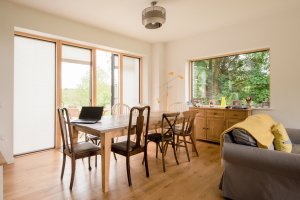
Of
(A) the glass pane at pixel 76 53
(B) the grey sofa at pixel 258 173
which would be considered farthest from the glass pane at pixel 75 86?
(B) the grey sofa at pixel 258 173

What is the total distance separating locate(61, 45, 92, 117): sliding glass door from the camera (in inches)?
156

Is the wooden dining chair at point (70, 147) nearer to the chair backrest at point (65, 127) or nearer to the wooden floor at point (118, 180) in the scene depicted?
the chair backrest at point (65, 127)

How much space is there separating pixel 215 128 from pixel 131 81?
2647 mm

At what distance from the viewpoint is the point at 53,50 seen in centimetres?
379

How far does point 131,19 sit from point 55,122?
2.63 metres

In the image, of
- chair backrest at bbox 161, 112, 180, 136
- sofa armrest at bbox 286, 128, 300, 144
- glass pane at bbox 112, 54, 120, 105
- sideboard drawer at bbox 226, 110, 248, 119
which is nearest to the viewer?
sofa armrest at bbox 286, 128, 300, 144

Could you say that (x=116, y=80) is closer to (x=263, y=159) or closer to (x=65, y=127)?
(x=65, y=127)

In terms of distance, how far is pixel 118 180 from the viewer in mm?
2426

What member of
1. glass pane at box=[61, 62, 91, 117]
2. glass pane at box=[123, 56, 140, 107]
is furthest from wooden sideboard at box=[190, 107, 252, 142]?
glass pane at box=[61, 62, 91, 117]

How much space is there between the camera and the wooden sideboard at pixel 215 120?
3.75 meters

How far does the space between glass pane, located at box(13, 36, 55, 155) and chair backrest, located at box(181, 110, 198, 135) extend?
2678mm

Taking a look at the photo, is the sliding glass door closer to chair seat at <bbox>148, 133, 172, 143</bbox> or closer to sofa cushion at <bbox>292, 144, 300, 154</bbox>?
chair seat at <bbox>148, 133, 172, 143</bbox>

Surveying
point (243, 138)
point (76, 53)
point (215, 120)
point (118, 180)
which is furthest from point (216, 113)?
point (76, 53)

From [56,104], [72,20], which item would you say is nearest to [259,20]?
[72,20]
